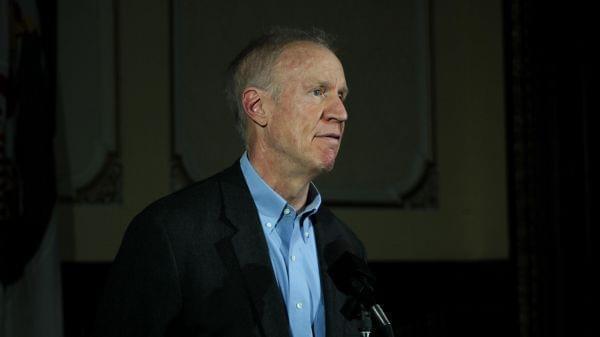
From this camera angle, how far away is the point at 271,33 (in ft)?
5.73

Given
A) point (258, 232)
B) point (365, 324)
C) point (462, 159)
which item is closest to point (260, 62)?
point (258, 232)

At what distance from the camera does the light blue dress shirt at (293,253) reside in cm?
160

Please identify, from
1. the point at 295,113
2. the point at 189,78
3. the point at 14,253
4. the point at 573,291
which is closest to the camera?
the point at 295,113

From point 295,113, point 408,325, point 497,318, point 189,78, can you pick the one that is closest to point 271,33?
point 295,113

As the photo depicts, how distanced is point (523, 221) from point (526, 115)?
412mm

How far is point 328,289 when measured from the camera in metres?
1.64

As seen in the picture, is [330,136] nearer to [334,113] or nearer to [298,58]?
[334,113]

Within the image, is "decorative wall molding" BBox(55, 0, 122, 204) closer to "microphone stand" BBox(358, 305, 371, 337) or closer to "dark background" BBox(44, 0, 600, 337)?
"dark background" BBox(44, 0, 600, 337)

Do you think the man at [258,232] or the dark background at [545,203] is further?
the dark background at [545,203]

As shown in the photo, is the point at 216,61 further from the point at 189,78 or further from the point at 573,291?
the point at 573,291

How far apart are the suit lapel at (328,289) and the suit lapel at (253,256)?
105 millimetres

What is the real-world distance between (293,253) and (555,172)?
2120 mm

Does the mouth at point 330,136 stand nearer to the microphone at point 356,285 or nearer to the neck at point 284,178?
the neck at point 284,178

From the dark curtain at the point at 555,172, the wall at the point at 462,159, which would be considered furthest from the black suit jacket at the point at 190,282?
the dark curtain at the point at 555,172
